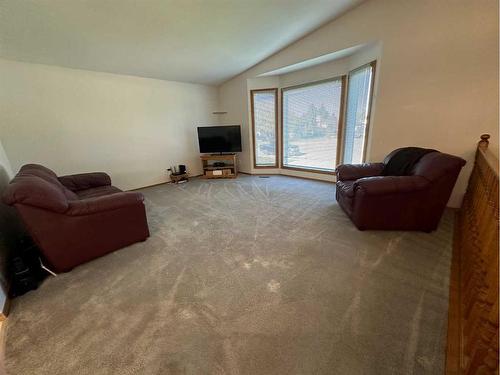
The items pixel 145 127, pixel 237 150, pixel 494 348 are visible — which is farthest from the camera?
pixel 237 150

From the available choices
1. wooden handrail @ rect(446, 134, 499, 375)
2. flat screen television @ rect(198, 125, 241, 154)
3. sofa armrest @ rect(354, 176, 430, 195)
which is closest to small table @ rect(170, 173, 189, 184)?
flat screen television @ rect(198, 125, 241, 154)

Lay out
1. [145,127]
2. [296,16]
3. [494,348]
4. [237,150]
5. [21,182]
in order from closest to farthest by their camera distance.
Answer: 1. [494,348]
2. [21,182]
3. [296,16]
4. [145,127]
5. [237,150]

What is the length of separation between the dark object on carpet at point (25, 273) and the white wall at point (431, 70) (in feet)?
14.0

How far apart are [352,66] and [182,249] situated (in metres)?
4.00

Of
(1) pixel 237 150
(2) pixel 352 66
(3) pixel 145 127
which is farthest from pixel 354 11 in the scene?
(3) pixel 145 127

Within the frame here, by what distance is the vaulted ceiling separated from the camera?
2.09 meters

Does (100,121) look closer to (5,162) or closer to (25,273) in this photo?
(5,162)

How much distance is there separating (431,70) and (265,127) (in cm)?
309

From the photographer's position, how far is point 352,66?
3504 millimetres

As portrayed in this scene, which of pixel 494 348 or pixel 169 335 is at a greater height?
pixel 494 348

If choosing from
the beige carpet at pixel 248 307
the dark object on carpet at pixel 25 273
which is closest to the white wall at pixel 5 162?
the dark object on carpet at pixel 25 273

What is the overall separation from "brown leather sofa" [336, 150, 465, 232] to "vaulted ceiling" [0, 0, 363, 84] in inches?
96.8

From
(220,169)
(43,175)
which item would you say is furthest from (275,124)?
(43,175)

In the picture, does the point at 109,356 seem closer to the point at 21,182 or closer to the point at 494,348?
the point at 21,182
